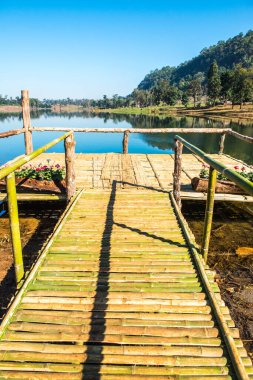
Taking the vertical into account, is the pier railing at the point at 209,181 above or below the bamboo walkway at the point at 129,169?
above

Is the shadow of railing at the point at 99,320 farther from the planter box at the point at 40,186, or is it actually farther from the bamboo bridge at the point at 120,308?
the planter box at the point at 40,186

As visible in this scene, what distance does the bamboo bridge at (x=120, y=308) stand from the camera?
293 cm

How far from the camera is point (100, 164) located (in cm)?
1210

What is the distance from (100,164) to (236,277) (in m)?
7.47

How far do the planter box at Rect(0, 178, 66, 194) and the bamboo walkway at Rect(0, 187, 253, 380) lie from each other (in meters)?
3.12

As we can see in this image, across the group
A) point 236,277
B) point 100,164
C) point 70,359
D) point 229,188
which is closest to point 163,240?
point 236,277

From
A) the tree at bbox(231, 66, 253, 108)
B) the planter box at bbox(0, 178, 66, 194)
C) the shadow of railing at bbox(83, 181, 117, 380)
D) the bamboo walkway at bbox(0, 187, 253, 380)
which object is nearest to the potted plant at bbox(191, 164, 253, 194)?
the bamboo walkway at bbox(0, 187, 253, 380)

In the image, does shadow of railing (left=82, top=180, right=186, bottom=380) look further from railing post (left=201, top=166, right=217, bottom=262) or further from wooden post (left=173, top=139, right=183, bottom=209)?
wooden post (left=173, top=139, right=183, bottom=209)

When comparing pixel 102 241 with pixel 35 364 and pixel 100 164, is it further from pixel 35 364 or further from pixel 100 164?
pixel 100 164

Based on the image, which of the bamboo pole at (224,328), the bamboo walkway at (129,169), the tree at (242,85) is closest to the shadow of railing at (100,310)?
the bamboo pole at (224,328)

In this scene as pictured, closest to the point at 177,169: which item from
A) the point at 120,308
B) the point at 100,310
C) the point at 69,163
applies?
the point at 69,163

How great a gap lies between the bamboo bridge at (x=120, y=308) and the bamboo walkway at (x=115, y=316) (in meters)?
0.01

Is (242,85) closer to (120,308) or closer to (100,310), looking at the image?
(120,308)

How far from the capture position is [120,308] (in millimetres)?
3746
